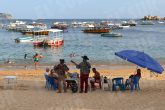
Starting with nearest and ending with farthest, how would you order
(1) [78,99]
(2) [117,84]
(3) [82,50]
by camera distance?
1. (1) [78,99]
2. (2) [117,84]
3. (3) [82,50]

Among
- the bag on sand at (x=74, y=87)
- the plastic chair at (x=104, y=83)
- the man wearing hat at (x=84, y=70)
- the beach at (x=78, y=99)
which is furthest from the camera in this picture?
the plastic chair at (x=104, y=83)

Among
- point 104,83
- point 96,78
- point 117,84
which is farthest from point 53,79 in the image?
point 117,84

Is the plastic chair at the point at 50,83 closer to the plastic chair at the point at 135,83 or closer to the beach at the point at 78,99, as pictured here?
the beach at the point at 78,99

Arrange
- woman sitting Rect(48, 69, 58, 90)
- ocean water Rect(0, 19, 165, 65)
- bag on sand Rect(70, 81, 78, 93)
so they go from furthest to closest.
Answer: ocean water Rect(0, 19, 165, 65) → woman sitting Rect(48, 69, 58, 90) → bag on sand Rect(70, 81, 78, 93)

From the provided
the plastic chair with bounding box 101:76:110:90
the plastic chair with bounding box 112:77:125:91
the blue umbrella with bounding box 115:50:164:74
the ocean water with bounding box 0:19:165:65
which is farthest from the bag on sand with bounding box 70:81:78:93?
the ocean water with bounding box 0:19:165:65

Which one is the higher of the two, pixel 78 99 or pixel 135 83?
pixel 135 83

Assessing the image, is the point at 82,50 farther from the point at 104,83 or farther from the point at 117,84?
the point at 117,84

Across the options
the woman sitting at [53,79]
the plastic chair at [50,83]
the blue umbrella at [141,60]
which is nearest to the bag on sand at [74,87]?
the woman sitting at [53,79]

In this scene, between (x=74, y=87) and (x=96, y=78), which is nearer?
(x=74, y=87)

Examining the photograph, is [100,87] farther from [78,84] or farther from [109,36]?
Result: [109,36]

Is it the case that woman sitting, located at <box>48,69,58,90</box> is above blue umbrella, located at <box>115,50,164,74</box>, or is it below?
below

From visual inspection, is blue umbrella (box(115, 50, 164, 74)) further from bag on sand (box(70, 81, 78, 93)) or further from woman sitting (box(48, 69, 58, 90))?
woman sitting (box(48, 69, 58, 90))

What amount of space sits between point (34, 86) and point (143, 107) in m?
6.01

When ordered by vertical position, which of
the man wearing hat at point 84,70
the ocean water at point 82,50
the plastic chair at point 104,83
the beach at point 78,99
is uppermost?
the man wearing hat at point 84,70
